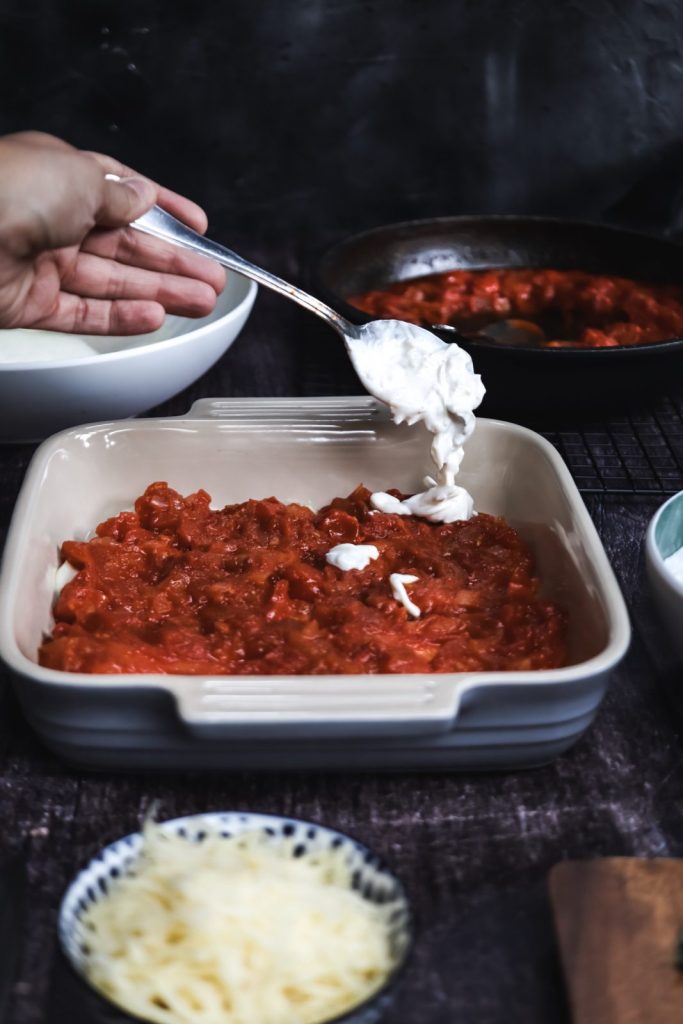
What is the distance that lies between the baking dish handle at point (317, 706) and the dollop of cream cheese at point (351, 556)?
39 centimetres

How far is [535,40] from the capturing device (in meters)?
2.98

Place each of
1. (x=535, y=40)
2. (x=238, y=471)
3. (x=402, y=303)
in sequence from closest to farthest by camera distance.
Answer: (x=238, y=471) < (x=402, y=303) < (x=535, y=40)

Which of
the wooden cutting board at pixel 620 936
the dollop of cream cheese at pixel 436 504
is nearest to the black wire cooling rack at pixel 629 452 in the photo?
the dollop of cream cheese at pixel 436 504

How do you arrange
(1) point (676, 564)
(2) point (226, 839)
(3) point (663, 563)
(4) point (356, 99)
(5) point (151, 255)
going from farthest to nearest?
1. (4) point (356, 99)
2. (5) point (151, 255)
3. (1) point (676, 564)
4. (3) point (663, 563)
5. (2) point (226, 839)

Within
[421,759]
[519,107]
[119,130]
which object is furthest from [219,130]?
[421,759]

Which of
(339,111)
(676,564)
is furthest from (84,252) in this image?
(339,111)

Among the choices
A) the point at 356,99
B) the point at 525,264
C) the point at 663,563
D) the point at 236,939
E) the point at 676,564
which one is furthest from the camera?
the point at 356,99

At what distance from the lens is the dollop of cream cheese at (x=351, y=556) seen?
5.48 feet

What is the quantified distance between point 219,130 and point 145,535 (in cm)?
167

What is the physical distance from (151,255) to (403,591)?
31.1 inches

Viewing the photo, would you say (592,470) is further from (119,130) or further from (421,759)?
(119,130)

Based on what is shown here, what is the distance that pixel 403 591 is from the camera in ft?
5.25

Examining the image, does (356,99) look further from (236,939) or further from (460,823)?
(236,939)

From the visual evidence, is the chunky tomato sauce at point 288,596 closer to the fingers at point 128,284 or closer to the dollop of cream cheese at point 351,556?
the dollop of cream cheese at point 351,556
